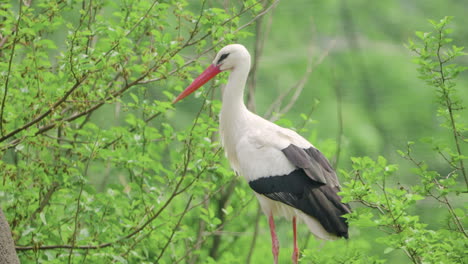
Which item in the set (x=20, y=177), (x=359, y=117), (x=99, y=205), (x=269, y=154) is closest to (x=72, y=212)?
(x=99, y=205)

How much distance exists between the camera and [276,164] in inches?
202

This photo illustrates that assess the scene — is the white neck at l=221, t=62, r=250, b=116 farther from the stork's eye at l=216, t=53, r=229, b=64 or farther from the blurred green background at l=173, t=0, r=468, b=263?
the blurred green background at l=173, t=0, r=468, b=263

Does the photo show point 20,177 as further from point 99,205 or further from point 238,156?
point 238,156

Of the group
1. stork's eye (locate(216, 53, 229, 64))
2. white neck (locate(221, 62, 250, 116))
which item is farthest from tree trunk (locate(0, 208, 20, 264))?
stork's eye (locate(216, 53, 229, 64))

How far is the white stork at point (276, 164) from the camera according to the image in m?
4.81

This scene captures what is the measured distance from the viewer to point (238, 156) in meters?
5.34

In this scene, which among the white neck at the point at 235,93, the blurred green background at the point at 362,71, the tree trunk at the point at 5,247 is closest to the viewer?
the tree trunk at the point at 5,247

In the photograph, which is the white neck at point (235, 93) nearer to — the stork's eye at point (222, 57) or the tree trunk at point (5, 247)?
the stork's eye at point (222, 57)

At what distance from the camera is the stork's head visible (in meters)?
5.49

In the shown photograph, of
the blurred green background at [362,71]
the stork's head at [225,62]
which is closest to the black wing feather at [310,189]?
the stork's head at [225,62]

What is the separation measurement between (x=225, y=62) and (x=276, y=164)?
2.86 feet

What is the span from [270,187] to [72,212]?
48.8 inches

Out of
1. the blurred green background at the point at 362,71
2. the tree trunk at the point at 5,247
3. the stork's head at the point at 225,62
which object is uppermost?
the tree trunk at the point at 5,247

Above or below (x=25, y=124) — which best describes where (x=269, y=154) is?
below
